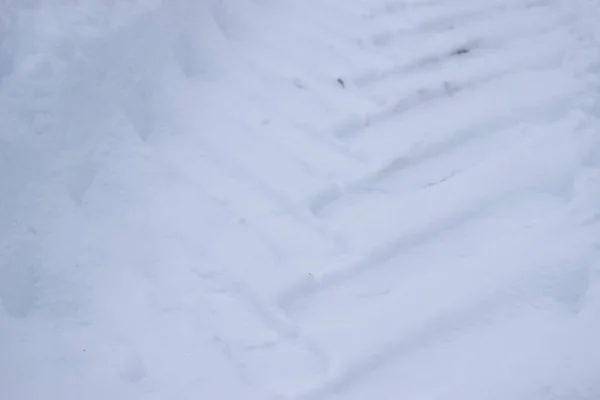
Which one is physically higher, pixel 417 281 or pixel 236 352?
pixel 417 281

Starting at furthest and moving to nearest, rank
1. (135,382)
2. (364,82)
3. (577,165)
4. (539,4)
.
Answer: (539,4), (364,82), (577,165), (135,382)

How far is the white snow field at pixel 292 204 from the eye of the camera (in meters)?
1.13


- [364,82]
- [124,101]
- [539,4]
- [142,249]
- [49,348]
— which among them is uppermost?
[539,4]

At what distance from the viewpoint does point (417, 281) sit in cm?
123

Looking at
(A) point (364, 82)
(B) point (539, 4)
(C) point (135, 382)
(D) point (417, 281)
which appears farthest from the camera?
(B) point (539, 4)

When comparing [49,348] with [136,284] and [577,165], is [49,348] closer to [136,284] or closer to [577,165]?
[136,284]

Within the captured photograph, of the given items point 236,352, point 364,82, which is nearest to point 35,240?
point 236,352

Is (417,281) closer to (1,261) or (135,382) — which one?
(135,382)

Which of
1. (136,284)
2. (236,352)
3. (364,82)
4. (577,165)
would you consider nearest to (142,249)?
(136,284)

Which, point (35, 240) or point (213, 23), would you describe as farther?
point (213, 23)

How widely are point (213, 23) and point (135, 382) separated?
3.36 ft

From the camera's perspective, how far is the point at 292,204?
135cm

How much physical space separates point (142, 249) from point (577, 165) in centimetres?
102

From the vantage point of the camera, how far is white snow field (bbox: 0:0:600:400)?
3.71ft
